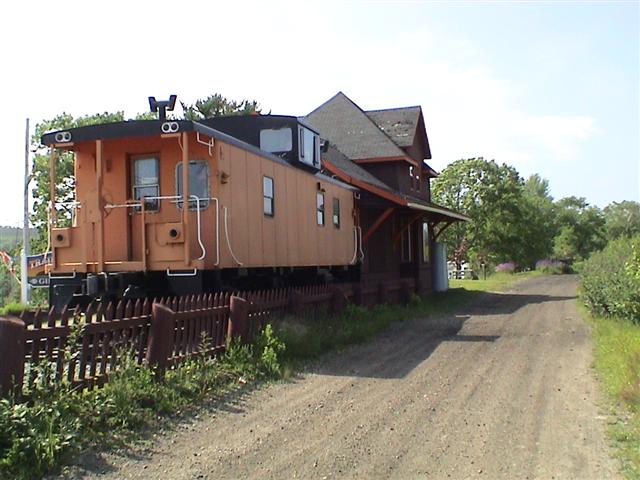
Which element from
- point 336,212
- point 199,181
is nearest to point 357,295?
point 336,212

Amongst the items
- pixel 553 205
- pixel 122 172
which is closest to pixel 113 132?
pixel 122 172

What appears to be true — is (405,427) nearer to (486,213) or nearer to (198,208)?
(198,208)

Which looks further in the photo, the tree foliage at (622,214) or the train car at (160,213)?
the tree foliage at (622,214)

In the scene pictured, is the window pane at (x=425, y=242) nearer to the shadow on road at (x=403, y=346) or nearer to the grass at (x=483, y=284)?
the grass at (x=483, y=284)

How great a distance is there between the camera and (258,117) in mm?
16562

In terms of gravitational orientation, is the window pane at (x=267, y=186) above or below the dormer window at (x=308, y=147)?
below

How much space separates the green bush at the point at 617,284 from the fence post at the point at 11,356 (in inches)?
368

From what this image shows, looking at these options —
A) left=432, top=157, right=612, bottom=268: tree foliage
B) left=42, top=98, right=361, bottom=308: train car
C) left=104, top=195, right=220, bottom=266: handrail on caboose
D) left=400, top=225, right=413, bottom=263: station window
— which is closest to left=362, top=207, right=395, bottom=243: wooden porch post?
left=400, top=225, right=413, bottom=263: station window

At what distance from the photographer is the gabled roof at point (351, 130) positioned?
89.6ft

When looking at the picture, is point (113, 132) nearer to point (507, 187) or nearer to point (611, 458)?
point (611, 458)

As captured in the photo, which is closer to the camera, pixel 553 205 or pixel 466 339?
pixel 466 339

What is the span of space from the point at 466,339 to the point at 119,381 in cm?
792

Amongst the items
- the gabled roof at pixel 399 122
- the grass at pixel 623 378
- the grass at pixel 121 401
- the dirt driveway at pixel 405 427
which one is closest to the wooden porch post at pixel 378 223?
the gabled roof at pixel 399 122

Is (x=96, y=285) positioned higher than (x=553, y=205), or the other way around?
(x=553, y=205)
